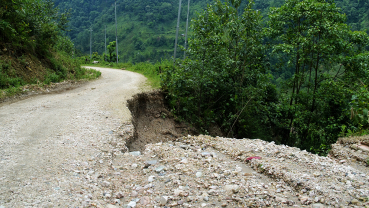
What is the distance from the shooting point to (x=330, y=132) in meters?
11.9

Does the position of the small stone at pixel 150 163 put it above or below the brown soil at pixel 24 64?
below

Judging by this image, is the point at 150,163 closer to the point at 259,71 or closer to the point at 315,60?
the point at 259,71

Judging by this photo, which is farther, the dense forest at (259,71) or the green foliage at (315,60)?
the green foliage at (315,60)

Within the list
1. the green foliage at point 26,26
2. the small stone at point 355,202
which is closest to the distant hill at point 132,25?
the green foliage at point 26,26

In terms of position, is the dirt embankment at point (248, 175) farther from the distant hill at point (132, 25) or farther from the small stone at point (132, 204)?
the distant hill at point (132, 25)

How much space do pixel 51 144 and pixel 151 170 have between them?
2.23m

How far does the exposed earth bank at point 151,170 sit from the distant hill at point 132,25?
239ft

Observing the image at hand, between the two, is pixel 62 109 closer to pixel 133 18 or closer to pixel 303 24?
pixel 303 24

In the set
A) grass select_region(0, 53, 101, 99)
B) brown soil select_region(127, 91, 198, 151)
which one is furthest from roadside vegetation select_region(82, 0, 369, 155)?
grass select_region(0, 53, 101, 99)

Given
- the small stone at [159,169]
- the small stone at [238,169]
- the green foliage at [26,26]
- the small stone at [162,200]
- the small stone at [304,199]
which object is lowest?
the small stone at [159,169]

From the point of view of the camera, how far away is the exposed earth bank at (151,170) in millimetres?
3553

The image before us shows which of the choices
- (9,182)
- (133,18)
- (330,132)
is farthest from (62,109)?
(133,18)

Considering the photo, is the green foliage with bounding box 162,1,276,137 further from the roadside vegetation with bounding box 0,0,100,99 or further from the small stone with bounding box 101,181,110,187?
the small stone with bounding box 101,181,110,187

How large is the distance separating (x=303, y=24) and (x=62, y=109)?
1262cm
